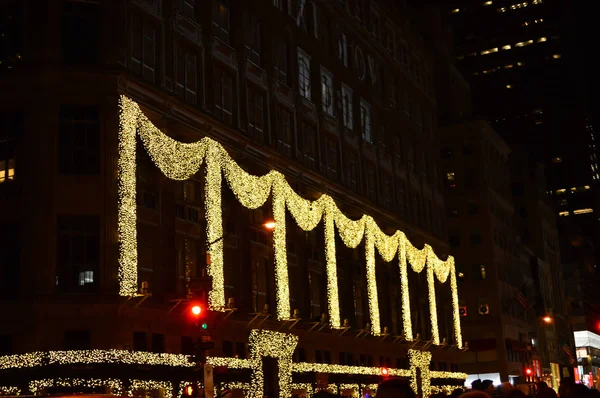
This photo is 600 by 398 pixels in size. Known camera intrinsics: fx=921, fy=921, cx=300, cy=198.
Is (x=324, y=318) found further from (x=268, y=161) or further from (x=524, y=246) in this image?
(x=524, y=246)

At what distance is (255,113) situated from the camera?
175 ft

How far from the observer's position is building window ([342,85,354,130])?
67375 millimetres

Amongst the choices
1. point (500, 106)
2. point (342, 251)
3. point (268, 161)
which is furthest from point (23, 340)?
point (500, 106)

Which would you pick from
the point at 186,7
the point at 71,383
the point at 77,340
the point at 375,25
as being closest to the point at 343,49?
the point at 375,25

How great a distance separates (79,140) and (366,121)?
116ft

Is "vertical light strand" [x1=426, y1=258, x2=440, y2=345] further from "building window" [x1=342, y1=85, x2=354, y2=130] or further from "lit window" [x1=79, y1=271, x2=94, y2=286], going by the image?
"lit window" [x1=79, y1=271, x2=94, y2=286]

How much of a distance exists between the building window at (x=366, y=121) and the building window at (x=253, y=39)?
17045mm

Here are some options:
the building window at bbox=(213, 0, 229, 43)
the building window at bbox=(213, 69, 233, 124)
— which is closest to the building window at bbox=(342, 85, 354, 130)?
the building window at bbox=(213, 0, 229, 43)

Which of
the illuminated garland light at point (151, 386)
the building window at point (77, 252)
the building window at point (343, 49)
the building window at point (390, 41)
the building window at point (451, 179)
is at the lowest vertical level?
the illuminated garland light at point (151, 386)

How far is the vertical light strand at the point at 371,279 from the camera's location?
64.0 m

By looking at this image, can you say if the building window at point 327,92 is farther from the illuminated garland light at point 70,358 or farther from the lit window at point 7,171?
the illuminated garland light at point 70,358

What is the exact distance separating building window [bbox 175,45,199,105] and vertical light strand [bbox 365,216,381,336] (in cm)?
2207

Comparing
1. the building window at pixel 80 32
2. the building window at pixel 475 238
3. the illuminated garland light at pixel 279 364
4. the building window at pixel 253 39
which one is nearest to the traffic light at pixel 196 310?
the illuminated garland light at pixel 279 364

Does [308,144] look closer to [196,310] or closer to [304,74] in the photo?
[304,74]
